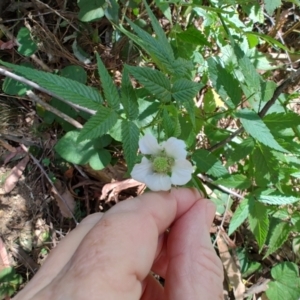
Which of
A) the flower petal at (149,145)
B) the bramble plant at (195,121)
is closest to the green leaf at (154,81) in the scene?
the bramble plant at (195,121)

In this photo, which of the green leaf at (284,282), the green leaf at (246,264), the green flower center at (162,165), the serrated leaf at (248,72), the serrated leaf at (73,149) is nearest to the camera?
the green flower center at (162,165)

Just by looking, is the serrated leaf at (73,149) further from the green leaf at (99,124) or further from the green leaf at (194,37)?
the green leaf at (99,124)

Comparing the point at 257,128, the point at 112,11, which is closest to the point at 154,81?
the point at 257,128

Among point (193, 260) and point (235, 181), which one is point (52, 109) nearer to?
point (235, 181)

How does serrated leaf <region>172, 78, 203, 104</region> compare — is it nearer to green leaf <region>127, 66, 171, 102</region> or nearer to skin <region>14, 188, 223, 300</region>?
green leaf <region>127, 66, 171, 102</region>

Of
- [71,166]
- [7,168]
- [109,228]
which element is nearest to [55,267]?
[109,228]

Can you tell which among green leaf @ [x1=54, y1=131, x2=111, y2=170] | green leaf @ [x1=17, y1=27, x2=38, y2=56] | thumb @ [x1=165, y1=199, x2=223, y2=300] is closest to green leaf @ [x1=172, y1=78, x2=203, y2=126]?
thumb @ [x1=165, y1=199, x2=223, y2=300]
